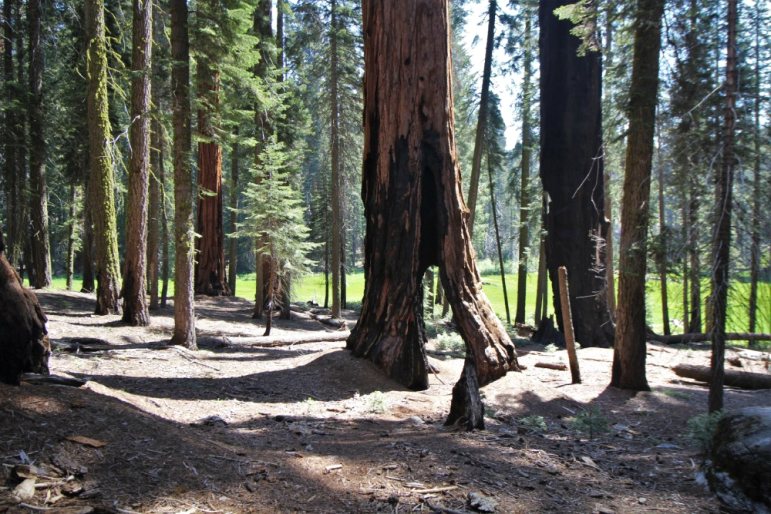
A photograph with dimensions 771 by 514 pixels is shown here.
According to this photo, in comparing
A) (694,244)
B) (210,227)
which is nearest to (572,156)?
(694,244)

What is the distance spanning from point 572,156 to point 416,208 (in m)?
9.19

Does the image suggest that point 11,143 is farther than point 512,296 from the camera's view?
No

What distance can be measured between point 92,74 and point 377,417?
10901mm

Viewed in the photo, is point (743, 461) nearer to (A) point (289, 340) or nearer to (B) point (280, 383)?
(B) point (280, 383)

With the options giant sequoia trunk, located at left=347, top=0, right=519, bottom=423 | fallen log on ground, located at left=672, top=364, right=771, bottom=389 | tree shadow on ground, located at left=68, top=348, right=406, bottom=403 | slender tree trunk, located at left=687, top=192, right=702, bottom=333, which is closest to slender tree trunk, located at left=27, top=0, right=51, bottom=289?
tree shadow on ground, located at left=68, top=348, right=406, bottom=403

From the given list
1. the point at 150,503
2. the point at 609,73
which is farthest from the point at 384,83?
the point at 150,503

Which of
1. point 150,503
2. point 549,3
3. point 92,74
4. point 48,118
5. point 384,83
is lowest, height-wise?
point 150,503

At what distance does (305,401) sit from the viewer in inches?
273

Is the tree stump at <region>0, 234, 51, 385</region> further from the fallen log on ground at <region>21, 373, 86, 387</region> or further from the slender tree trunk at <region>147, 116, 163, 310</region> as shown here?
the slender tree trunk at <region>147, 116, 163, 310</region>

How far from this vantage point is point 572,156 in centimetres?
1562

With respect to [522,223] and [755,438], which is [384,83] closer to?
[755,438]

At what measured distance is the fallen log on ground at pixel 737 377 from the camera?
34.2ft

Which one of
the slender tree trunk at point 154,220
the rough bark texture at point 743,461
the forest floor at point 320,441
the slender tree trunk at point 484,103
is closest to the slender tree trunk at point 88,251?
the slender tree trunk at point 154,220

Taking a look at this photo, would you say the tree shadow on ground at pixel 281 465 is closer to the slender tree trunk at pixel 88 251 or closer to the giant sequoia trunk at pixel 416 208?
the giant sequoia trunk at pixel 416 208
